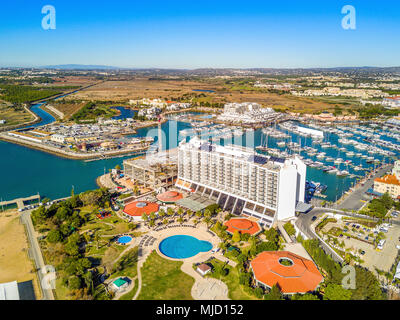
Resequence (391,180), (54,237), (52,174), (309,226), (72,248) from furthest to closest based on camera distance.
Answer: (52,174) < (391,180) < (309,226) < (54,237) < (72,248)

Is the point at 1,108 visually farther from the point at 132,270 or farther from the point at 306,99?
the point at 306,99

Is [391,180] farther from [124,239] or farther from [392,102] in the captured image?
[392,102]

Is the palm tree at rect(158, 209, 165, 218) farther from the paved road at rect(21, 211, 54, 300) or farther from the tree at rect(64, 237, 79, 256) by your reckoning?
the paved road at rect(21, 211, 54, 300)

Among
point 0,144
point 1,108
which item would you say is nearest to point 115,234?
point 0,144

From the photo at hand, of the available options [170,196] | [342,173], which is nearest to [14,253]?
[170,196]

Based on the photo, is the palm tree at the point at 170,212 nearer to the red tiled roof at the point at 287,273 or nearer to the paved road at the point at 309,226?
the red tiled roof at the point at 287,273
